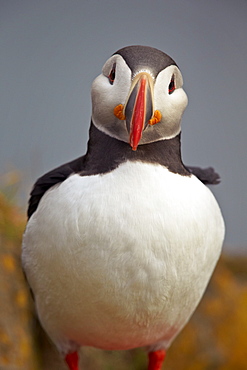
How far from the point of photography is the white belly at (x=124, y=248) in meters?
1.14

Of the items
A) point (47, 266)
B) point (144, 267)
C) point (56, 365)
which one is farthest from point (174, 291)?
point (56, 365)

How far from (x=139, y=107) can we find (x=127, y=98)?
5cm

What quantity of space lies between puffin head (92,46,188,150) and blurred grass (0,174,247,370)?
2.75ft

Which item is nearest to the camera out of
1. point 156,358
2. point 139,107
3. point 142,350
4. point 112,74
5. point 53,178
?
point 139,107

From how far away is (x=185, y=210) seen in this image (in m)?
1.18

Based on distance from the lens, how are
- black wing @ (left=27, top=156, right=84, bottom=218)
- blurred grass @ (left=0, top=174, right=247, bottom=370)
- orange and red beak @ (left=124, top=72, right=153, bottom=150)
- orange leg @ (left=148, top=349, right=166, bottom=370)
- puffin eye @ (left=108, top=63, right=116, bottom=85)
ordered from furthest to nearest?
blurred grass @ (left=0, top=174, right=247, bottom=370), orange leg @ (left=148, top=349, right=166, bottom=370), black wing @ (left=27, top=156, right=84, bottom=218), puffin eye @ (left=108, top=63, right=116, bottom=85), orange and red beak @ (left=124, top=72, right=153, bottom=150)

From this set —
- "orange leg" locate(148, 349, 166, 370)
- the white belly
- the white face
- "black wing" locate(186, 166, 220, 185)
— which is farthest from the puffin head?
"orange leg" locate(148, 349, 166, 370)

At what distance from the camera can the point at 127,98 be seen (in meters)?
1.04

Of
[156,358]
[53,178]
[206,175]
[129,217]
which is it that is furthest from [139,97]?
[156,358]

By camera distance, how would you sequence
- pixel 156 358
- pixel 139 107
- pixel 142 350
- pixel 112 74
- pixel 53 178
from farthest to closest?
pixel 142 350
pixel 156 358
pixel 53 178
pixel 112 74
pixel 139 107

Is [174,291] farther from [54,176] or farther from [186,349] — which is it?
[186,349]

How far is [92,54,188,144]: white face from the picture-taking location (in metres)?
1.08

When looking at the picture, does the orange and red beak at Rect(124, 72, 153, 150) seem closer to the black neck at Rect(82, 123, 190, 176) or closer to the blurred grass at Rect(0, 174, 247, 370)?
the black neck at Rect(82, 123, 190, 176)

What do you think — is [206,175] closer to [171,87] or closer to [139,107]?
[171,87]
